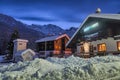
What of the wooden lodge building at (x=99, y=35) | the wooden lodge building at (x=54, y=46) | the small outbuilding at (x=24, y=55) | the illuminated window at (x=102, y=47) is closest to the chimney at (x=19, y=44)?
the small outbuilding at (x=24, y=55)

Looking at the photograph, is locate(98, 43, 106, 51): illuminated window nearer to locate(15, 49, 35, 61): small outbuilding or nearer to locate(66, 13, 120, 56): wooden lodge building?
locate(66, 13, 120, 56): wooden lodge building

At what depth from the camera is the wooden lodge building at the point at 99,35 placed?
878 inches

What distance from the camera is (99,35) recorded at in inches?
987

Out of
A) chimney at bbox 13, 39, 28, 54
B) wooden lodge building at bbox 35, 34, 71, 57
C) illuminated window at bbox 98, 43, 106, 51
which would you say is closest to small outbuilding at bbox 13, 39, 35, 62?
chimney at bbox 13, 39, 28, 54

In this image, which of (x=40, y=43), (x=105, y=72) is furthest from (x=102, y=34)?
(x=40, y=43)

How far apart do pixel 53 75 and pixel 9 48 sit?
117ft

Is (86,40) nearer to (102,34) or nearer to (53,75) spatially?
(102,34)

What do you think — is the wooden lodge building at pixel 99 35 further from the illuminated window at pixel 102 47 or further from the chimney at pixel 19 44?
the chimney at pixel 19 44

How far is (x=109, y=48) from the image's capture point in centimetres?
2348

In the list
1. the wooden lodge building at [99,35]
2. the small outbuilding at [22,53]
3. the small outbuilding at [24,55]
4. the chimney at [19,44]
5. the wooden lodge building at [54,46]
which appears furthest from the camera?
the wooden lodge building at [54,46]

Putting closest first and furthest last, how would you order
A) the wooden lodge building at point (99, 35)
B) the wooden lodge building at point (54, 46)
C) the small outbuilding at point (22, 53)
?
the wooden lodge building at point (99, 35), the small outbuilding at point (22, 53), the wooden lodge building at point (54, 46)

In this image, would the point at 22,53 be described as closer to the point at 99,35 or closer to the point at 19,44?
the point at 19,44

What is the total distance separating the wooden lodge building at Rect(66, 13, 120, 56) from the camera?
22.3 metres

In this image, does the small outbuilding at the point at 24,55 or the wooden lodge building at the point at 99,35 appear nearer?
the wooden lodge building at the point at 99,35
